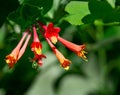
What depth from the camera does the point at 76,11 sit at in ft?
5.33

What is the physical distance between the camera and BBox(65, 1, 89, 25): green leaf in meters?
1.61

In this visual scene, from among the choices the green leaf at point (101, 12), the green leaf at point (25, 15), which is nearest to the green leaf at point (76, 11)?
the green leaf at point (101, 12)

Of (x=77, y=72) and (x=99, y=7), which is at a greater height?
(x=99, y=7)

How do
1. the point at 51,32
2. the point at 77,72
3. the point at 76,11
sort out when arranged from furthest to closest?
the point at 77,72
the point at 76,11
the point at 51,32

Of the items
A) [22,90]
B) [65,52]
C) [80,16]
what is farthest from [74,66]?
[80,16]

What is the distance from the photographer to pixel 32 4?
1.52m

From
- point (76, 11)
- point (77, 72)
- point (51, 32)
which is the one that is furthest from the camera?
point (77, 72)

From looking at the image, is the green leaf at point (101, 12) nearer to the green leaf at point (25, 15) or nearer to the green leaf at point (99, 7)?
the green leaf at point (99, 7)

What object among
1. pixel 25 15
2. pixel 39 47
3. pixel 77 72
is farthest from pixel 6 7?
pixel 77 72

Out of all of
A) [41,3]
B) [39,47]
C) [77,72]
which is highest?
[41,3]

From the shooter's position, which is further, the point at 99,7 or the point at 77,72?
the point at 77,72

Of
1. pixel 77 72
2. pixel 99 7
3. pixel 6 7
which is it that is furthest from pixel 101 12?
pixel 77 72

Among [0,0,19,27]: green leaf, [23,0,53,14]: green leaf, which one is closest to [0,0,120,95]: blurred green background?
[0,0,19,27]: green leaf

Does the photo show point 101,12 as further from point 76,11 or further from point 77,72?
point 77,72
